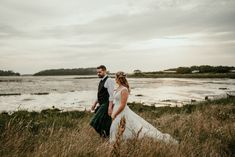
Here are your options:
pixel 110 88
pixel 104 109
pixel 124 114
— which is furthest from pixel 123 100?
pixel 104 109

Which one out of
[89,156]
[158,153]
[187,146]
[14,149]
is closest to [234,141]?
[187,146]

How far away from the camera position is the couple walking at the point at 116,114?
721 centimetres

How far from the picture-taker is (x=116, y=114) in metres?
7.34

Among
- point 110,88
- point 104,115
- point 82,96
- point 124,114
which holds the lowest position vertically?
point 82,96

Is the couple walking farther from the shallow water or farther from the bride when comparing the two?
the shallow water

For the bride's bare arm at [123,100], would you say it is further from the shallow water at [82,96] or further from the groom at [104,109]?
the shallow water at [82,96]

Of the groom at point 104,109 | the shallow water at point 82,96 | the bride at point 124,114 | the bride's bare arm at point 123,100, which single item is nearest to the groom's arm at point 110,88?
the groom at point 104,109

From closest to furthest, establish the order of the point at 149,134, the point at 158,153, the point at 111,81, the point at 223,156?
the point at 158,153
the point at 223,156
the point at 149,134
the point at 111,81

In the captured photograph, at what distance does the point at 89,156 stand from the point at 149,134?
2306mm

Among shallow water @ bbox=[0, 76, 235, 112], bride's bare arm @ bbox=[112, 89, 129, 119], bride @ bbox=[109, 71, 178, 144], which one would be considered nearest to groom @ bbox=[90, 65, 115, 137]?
bride @ bbox=[109, 71, 178, 144]

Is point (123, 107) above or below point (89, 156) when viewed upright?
above

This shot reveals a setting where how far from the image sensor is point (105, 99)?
8500 millimetres

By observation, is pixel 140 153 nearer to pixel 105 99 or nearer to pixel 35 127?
pixel 105 99

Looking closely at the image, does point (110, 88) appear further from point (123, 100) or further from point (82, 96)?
point (82, 96)
